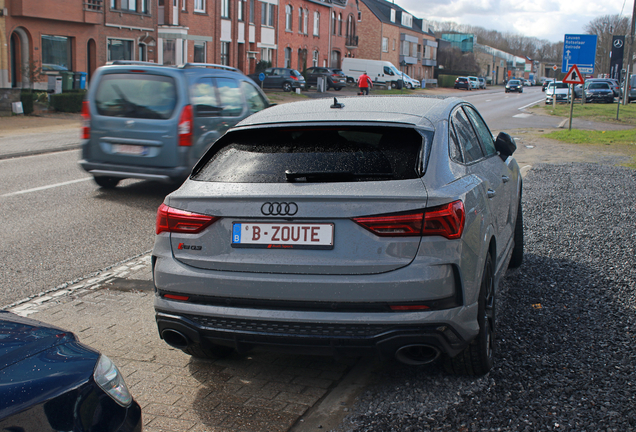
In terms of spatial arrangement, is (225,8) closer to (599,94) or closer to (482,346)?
(599,94)

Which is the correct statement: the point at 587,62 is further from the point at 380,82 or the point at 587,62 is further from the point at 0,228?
the point at 380,82

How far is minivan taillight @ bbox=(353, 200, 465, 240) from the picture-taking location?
3.10 m

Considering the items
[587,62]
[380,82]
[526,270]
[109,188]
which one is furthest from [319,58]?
[526,270]

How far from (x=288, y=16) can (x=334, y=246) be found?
56853 mm

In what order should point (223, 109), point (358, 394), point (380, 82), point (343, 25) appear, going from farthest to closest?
point (343, 25), point (380, 82), point (223, 109), point (358, 394)

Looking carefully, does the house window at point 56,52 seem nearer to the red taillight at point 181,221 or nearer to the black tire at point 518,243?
the black tire at point 518,243

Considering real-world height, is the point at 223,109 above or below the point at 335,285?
above

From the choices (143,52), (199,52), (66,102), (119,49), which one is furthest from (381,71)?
(66,102)

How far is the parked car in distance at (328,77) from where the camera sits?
52.9m

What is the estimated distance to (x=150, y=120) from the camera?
29.7 ft

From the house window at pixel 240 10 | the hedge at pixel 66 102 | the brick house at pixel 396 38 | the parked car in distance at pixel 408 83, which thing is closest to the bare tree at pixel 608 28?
the brick house at pixel 396 38

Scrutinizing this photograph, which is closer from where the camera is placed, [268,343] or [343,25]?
[268,343]

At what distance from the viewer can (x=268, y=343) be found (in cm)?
328

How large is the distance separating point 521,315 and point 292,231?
223 centimetres
